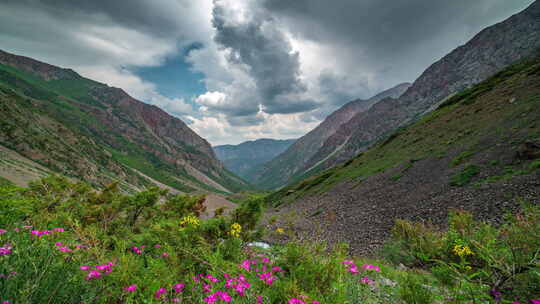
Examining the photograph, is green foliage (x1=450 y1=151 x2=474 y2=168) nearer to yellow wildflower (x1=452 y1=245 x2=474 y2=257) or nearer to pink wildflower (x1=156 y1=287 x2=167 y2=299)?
yellow wildflower (x1=452 y1=245 x2=474 y2=257)

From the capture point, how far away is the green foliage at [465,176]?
57.7ft

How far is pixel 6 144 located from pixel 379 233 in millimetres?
83518

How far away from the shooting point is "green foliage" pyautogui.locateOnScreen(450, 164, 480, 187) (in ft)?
57.7

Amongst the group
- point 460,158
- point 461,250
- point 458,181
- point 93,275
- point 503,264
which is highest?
point 93,275

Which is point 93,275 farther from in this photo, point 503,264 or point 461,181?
point 461,181

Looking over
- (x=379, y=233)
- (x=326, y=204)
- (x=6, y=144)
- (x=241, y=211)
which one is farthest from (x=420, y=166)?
(x=6, y=144)

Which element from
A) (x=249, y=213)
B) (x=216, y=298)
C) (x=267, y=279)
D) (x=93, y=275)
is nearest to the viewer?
(x=216, y=298)

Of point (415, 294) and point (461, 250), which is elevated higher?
point (415, 294)

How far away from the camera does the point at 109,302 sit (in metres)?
2.70

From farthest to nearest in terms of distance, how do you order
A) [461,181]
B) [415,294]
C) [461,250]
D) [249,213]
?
1. [461,181]
2. [249,213]
3. [461,250]
4. [415,294]

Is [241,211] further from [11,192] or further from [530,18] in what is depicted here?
[530,18]

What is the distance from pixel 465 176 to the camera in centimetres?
1803

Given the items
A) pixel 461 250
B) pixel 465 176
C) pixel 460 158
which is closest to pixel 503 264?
pixel 461 250

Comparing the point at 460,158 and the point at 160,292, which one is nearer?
the point at 160,292
